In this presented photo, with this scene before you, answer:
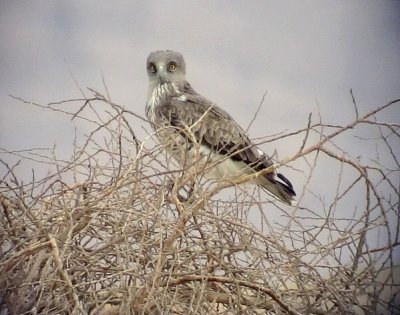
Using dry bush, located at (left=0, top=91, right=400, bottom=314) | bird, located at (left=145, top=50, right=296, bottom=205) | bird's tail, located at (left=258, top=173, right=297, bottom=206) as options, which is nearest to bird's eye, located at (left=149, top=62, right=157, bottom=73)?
bird, located at (left=145, top=50, right=296, bottom=205)

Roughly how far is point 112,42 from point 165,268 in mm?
874

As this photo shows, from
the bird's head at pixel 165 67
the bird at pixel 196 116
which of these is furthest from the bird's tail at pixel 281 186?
the bird's head at pixel 165 67

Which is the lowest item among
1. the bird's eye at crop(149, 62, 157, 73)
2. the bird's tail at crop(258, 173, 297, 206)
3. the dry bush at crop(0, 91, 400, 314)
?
the dry bush at crop(0, 91, 400, 314)

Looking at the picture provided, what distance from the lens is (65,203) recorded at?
1.38 meters

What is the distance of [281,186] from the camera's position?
2139 mm

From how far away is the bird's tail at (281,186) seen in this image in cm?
213

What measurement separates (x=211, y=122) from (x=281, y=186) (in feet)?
0.87

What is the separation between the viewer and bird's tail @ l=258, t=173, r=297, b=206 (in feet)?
6.98

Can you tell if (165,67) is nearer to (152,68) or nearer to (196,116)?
(152,68)

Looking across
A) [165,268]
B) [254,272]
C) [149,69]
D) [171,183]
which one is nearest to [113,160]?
[171,183]

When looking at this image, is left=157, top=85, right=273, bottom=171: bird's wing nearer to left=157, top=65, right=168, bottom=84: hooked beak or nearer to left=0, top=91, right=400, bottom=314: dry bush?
left=157, top=65, right=168, bottom=84: hooked beak

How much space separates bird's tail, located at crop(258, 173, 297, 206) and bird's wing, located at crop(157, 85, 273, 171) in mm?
41

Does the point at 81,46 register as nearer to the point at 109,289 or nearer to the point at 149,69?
the point at 149,69

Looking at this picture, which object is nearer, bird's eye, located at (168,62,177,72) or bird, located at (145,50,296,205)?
bird, located at (145,50,296,205)
